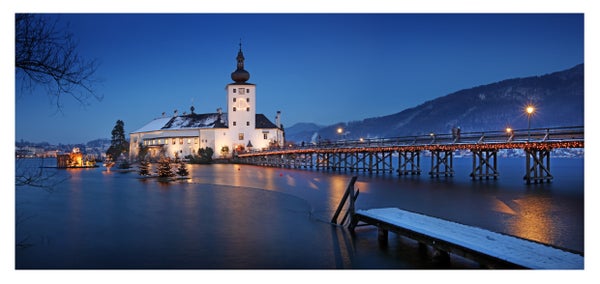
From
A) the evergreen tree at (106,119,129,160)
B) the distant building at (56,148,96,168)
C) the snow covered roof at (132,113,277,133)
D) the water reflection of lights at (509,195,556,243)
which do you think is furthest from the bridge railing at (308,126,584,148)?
the evergreen tree at (106,119,129,160)

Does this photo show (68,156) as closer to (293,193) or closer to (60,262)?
(293,193)

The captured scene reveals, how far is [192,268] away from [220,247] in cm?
220

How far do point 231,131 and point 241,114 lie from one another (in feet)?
12.0

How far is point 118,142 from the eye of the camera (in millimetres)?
98562

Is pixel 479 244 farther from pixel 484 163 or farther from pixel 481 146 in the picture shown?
pixel 484 163

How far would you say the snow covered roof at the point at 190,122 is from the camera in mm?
83500

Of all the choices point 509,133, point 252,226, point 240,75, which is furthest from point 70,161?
point 509,133

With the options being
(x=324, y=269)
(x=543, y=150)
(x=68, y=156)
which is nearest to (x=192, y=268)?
(x=324, y=269)

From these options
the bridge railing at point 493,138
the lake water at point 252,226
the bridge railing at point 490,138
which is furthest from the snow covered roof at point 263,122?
the lake water at point 252,226

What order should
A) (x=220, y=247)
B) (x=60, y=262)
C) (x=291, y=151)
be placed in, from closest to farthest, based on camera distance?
(x=60, y=262) < (x=220, y=247) < (x=291, y=151)

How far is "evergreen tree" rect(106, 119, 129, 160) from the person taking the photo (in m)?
97.4

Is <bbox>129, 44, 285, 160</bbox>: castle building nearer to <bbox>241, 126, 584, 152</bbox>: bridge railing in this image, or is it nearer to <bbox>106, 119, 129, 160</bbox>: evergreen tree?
<bbox>106, 119, 129, 160</bbox>: evergreen tree

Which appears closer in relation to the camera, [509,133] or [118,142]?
[509,133]
